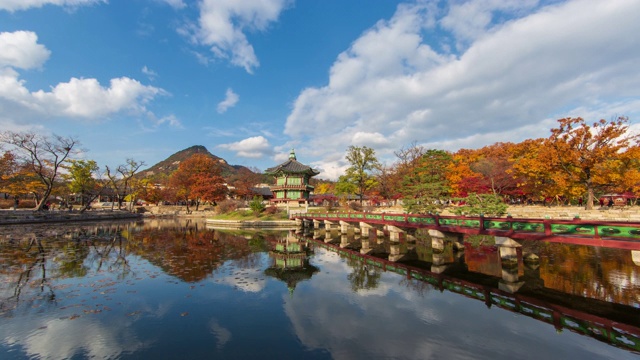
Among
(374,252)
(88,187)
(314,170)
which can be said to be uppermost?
(314,170)

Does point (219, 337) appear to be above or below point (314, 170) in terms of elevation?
below

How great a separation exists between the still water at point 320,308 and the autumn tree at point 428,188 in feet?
31.0

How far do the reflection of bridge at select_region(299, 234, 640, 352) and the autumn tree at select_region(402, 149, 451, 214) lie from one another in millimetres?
13275

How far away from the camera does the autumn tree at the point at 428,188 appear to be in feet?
82.5

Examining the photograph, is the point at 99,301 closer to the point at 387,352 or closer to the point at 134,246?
the point at 387,352

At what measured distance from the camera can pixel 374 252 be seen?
60.8 feet

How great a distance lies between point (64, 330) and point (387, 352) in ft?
26.6

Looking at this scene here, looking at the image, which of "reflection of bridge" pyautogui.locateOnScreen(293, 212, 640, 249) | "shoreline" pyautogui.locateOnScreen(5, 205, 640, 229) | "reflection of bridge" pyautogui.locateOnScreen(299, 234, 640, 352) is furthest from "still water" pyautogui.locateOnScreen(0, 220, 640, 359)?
"shoreline" pyautogui.locateOnScreen(5, 205, 640, 229)

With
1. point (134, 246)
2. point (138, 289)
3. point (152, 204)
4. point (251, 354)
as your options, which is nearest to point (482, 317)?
point (251, 354)

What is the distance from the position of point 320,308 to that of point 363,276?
15.0 feet

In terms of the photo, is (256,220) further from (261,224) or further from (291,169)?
(291,169)

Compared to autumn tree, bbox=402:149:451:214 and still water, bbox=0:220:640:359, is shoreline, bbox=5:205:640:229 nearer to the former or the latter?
autumn tree, bbox=402:149:451:214

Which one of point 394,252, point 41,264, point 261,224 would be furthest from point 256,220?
point 41,264

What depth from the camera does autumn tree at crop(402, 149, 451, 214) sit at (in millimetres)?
25156
